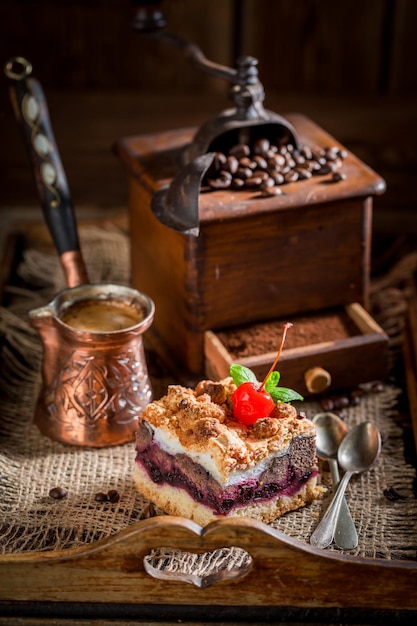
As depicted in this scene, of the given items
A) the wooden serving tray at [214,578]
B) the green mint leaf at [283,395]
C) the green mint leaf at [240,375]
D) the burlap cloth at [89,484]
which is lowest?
the burlap cloth at [89,484]

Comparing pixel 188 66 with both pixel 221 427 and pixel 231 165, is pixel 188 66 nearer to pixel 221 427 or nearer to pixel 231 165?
pixel 231 165

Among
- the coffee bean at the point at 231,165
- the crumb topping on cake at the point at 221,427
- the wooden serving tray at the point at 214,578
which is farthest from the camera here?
the coffee bean at the point at 231,165

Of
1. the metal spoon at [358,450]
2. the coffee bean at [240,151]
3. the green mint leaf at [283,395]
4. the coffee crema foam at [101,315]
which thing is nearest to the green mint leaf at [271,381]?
the green mint leaf at [283,395]

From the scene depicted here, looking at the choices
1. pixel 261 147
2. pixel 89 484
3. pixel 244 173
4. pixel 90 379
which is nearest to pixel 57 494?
pixel 89 484

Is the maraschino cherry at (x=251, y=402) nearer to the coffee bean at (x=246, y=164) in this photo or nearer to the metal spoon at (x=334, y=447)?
the metal spoon at (x=334, y=447)

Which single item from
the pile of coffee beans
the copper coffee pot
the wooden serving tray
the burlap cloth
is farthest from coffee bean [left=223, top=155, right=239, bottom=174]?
the wooden serving tray

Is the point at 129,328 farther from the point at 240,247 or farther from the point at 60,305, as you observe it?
the point at 240,247
